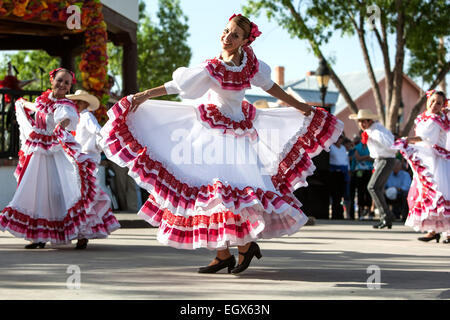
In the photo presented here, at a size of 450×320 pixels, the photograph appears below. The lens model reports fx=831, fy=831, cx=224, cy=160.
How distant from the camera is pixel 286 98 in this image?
6.79m

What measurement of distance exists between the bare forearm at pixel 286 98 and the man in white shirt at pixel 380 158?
6894mm

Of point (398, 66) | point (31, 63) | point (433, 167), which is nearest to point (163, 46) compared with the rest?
point (31, 63)

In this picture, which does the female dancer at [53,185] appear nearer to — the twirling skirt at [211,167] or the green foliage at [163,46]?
the twirling skirt at [211,167]

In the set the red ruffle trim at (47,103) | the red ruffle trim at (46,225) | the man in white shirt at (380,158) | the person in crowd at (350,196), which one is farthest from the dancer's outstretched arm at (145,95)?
the person in crowd at (350,196)

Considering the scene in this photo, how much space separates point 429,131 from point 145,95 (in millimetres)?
4875

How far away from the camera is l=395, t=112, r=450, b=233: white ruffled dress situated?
10156 mm

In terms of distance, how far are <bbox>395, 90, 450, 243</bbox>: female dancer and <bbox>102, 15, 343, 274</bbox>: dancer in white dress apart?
3726mm

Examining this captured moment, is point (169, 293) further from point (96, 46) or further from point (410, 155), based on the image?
point (96, 46)

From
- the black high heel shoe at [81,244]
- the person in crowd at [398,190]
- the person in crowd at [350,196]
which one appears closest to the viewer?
the black high heel shoe at [81,244]

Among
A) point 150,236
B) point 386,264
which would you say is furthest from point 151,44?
point 386,264

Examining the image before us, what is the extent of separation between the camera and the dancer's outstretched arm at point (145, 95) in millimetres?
6316

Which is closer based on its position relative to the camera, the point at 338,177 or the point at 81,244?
the point at 81,244

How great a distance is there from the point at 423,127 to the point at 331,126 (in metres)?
3.55

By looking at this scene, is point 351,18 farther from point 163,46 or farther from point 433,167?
point 163,46
